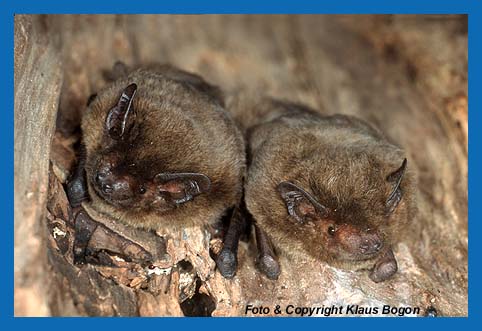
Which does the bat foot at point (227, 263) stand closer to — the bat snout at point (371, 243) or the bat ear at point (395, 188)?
the bat snout at point (371, 243)

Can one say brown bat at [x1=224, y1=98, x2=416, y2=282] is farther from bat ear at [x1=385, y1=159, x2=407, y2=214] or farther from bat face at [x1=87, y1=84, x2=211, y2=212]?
bat face at [x1=87, y1=84, x2=211, y2=212]

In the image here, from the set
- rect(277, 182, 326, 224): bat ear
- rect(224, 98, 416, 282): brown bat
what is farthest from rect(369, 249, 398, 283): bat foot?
rect(277, 182, 326, 224): bat ear

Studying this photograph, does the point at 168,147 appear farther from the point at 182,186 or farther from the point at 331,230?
the point at 331,230

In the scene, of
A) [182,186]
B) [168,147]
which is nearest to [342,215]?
[182,186]

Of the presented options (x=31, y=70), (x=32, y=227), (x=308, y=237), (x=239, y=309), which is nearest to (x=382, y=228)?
(x=308, y=237)

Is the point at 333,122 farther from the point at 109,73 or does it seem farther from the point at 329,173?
the point at 109,73

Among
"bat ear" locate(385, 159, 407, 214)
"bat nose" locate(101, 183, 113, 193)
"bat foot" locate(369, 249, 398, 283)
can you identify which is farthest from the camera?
"bat foot" locate(369, 249, 398, 283)
